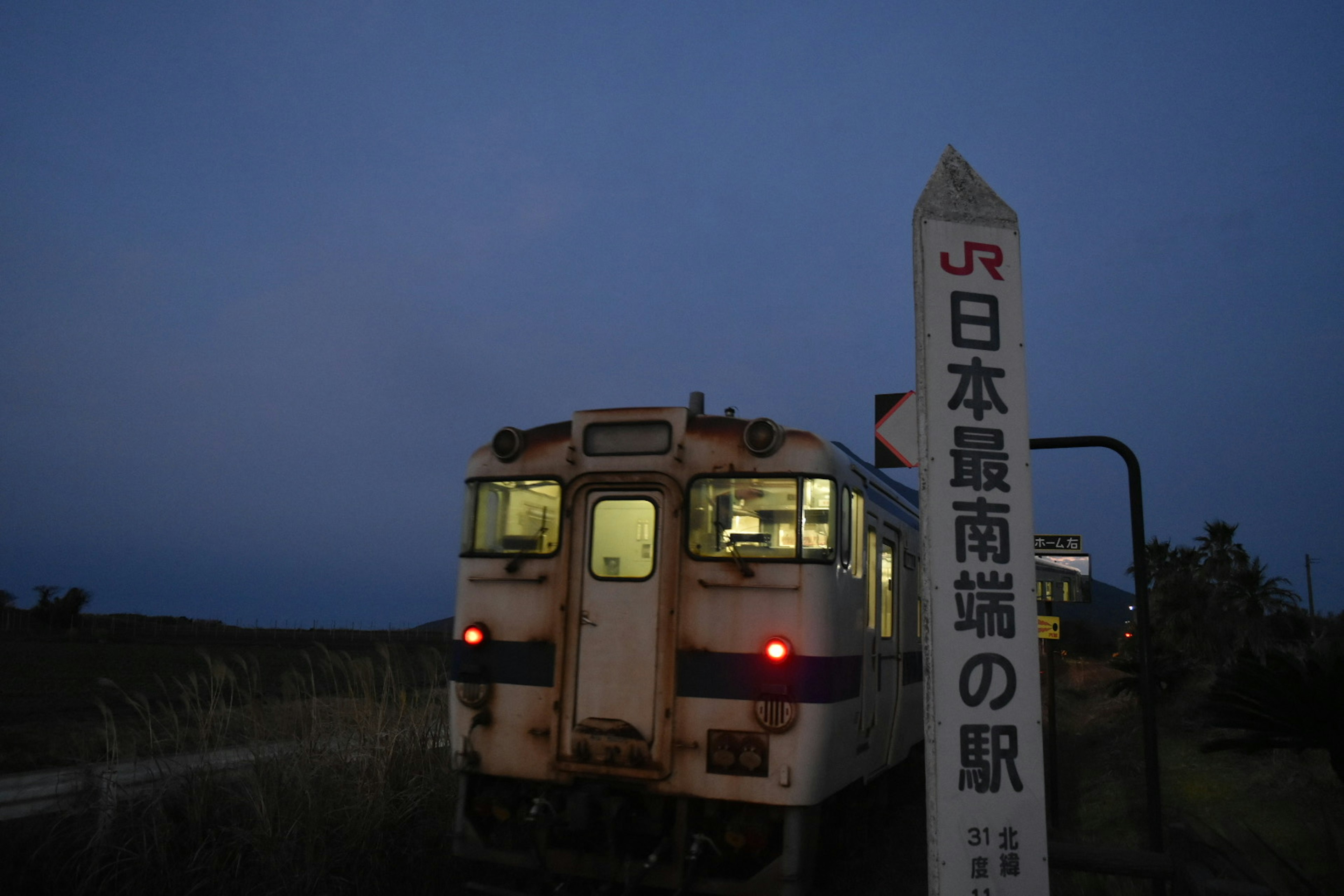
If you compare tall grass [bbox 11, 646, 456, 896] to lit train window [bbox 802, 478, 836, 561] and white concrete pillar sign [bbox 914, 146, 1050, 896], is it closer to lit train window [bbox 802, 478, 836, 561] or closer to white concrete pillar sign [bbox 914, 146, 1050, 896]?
lit train window [bbox 802, 478, 836, 561]

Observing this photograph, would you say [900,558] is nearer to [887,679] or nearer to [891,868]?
[887,679]

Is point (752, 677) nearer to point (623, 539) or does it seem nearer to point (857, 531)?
point (623, 539)

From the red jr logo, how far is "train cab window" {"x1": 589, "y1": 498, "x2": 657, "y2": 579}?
2.59 meters

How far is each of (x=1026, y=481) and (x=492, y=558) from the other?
11.9 ft

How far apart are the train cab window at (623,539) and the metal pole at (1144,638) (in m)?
2.36

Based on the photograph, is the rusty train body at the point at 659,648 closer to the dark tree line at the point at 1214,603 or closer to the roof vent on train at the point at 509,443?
the roof vent on train at the point at 509,443

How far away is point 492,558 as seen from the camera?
20.6 feet

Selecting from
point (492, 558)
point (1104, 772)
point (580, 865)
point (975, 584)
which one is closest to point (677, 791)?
point (580, 865)

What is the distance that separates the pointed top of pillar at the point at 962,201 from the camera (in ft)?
13.4

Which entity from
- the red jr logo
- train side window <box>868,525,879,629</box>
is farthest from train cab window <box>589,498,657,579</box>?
the red jr logo

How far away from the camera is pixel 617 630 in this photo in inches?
229

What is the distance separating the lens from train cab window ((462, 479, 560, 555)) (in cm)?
620

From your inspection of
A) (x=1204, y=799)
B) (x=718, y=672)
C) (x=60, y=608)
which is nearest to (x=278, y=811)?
(x=718, y=672)

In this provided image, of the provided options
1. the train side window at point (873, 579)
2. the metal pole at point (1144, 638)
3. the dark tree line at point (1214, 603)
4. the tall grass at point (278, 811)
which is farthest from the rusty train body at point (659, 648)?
the dark tree line at point (1214, 603)
